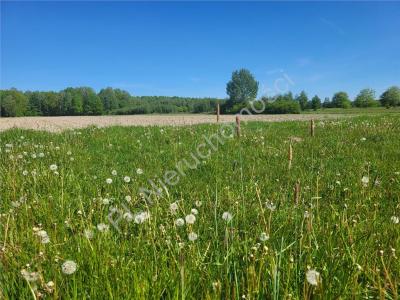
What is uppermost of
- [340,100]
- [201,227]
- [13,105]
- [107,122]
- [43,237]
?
[13,105]

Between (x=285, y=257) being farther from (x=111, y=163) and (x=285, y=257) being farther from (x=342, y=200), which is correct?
(x=111, y=163)

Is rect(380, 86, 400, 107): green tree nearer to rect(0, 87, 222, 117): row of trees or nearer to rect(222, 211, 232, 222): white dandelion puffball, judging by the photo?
rect(0, 87, 222, 117): row of trees

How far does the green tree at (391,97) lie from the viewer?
94.1 metres

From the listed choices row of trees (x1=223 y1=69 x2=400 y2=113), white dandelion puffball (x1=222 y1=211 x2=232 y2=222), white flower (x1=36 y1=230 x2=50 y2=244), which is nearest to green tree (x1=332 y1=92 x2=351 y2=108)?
row of trees (x1=223 y1=69 x2=400 y2=113)

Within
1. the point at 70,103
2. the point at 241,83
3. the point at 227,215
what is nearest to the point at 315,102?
the point at 241,83

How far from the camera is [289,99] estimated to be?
59.4 metres

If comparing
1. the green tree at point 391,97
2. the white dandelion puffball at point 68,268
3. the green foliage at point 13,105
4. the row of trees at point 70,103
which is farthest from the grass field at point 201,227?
the green tree at point 391,97

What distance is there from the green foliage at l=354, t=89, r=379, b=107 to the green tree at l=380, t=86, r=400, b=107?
3337 millimetres

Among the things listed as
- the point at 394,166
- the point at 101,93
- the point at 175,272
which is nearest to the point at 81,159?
the point at 175,272

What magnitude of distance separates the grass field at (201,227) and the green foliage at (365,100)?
108211 millimetres

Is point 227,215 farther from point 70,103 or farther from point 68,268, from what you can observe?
point 70,103

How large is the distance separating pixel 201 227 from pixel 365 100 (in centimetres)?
11678

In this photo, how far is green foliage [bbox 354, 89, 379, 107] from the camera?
10450 centimetres

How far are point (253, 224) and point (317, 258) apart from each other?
3.32 feet
